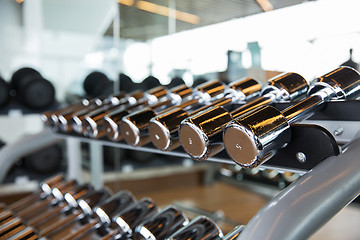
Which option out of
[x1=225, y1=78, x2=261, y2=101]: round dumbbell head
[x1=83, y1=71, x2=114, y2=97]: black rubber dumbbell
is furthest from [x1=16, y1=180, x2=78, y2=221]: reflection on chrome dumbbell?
[x1=83, y1=71, x2=114, y2=97]: black rubber dumbbell

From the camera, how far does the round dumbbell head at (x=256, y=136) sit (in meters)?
0.39

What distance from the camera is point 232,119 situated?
489 mm

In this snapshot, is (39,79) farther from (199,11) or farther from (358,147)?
(358,147)

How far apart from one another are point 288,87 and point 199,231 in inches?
11.4

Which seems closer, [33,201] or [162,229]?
[162,229]

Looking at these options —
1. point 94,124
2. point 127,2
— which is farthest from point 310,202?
point 127,2

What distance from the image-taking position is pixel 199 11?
3.36 ft

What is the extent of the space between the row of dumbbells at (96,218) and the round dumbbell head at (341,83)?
262 millimetres

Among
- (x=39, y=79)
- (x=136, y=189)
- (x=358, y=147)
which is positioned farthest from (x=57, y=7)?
(x=358, y=147)

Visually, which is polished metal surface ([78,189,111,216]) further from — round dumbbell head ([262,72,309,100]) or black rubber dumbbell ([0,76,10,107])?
black rubber dumbbell ([0,76,10,107])

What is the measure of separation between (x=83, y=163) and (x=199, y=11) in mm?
1768

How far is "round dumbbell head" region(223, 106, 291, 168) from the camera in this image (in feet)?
1.29

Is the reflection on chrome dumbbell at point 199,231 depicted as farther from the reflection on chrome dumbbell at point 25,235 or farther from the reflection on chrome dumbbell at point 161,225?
the reflection on chrome dumbbell at point 25,235

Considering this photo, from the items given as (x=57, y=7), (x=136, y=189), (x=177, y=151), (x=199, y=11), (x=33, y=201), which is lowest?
(x=136, y=189)
